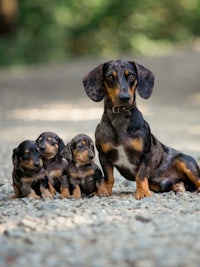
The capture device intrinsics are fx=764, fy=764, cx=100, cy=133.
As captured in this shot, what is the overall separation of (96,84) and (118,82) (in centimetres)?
38

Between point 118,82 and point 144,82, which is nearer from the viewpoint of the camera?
point 118,82

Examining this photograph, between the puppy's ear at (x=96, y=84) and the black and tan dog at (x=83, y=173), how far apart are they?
441 millimetres

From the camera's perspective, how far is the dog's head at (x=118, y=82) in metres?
7.34

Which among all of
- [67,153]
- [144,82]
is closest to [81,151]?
[67,153]

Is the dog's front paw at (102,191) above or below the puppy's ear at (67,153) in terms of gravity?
below

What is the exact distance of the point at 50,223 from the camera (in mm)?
6262

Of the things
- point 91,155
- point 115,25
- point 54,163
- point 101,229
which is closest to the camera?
point 101,229

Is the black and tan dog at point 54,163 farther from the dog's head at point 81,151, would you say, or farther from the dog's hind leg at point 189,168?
the dog's hind leg at point 189,168

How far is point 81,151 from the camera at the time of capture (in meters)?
7.68

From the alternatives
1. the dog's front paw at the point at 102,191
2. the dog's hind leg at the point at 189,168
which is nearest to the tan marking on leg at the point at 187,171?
the dog's hind leg at the point at 189,168

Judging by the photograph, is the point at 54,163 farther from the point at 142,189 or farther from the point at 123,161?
the point at 142,189

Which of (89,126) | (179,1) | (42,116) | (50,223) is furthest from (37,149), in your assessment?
(179,1)

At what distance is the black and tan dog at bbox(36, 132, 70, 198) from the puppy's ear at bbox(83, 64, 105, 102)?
671 mm

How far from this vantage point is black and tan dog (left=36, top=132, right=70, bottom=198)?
7852mm
